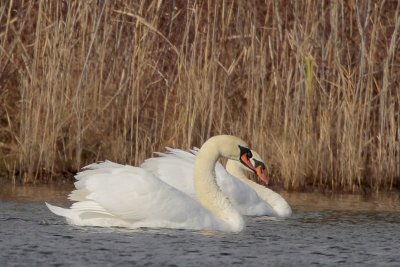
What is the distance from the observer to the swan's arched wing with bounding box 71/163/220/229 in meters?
8.96

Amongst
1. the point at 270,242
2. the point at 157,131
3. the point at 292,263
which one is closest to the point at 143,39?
the point at 157,131

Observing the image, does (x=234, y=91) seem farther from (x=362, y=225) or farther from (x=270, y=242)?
(x=270, y=242)

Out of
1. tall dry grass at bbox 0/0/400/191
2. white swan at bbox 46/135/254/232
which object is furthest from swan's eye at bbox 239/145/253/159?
tall dry grass at bbox 0/0/400/191

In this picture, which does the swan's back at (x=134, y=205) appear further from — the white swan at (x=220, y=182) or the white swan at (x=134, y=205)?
the white swan at (x=220, y=182)

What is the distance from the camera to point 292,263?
7.68 meters

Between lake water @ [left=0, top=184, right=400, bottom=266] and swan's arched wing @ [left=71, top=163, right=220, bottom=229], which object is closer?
lake water @ [left=0, top=184, right=400, bottom=266]

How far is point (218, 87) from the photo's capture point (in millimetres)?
11820

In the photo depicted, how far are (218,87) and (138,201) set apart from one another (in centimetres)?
304

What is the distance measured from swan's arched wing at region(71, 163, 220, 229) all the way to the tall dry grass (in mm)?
2455

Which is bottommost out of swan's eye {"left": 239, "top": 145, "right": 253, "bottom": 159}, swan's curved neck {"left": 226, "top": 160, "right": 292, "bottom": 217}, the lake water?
the lake water

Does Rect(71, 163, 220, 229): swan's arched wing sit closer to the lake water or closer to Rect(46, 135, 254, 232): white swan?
Rect(46, 135, 254, 232): white swan

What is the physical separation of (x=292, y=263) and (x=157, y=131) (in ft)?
14.6

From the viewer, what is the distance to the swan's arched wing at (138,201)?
896 centimetres

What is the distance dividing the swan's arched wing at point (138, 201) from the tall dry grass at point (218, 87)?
8.05 ft
